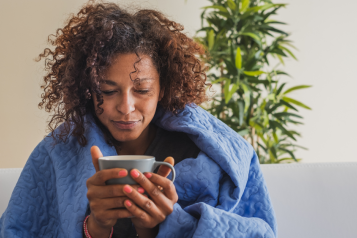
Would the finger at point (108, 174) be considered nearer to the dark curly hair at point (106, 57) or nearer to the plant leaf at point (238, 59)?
the dark curly hair at point (106, 57)

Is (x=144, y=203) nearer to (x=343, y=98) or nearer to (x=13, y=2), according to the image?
(x=13, y=2)

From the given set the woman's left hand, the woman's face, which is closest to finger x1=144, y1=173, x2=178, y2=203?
the woman's left hand

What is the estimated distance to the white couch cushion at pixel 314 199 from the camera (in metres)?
1.14

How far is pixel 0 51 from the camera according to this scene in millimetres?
2178

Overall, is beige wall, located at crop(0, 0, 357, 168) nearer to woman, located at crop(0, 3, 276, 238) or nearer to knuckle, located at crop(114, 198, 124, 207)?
woman, located at crop(0, 3, 276, 238)

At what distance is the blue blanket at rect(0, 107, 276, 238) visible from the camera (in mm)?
836

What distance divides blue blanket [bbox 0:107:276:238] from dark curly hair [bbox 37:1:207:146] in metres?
Result: 0.06

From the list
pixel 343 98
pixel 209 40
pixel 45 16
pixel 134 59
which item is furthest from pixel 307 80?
pixel 134 59

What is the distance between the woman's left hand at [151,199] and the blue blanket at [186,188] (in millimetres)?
106

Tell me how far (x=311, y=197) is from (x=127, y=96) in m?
0.76

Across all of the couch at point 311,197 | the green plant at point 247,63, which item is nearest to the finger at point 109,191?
the couch at point 311,197

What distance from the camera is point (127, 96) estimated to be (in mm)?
852

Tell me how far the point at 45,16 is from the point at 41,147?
1.57 meters

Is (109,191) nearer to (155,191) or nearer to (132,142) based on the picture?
(155,191)
